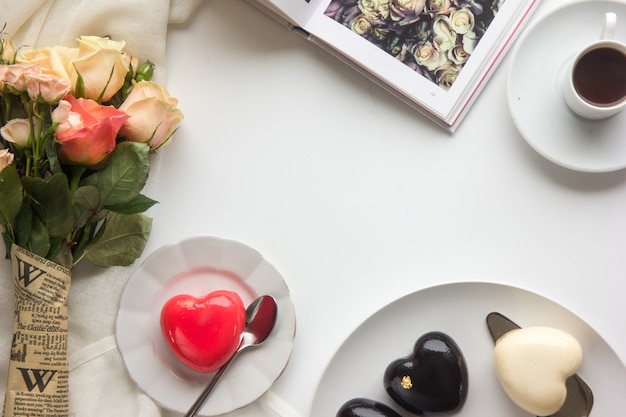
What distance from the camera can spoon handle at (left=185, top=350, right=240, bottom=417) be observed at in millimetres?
729

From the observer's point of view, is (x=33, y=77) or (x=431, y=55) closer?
(x=33, y=77)

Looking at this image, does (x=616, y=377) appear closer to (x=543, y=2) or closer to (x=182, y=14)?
(x=543, y=2)

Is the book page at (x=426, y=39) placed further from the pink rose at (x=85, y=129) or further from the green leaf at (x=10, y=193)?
the green leaf at (x=10, y=193)

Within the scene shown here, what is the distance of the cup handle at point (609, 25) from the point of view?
0.68 metres

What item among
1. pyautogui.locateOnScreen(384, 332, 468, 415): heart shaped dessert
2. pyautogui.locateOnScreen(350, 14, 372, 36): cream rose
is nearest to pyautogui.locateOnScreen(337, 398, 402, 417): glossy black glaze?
pyautogui.locateOnScreen(384, 332, 468, 415): heart shaped dessert

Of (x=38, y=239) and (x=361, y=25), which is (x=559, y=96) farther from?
(x=38, y=239)

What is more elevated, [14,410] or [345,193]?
[345,193]

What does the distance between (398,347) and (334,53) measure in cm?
37

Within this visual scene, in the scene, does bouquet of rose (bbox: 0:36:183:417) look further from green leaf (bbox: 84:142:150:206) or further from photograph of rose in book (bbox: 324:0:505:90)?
photograph of rose in book (bbox: 324:0:505:90)

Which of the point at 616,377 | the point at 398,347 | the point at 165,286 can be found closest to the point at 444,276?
the point at 398,347

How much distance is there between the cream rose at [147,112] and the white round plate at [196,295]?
0.14 metres

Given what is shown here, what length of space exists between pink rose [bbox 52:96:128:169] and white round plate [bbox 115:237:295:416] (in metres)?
0.15

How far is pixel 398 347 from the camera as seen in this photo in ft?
2.44

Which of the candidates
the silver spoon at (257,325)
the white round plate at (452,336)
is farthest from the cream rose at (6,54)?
the white round plate at (452,336)
